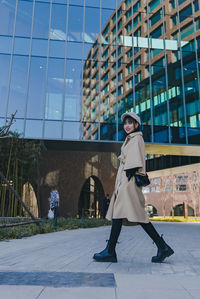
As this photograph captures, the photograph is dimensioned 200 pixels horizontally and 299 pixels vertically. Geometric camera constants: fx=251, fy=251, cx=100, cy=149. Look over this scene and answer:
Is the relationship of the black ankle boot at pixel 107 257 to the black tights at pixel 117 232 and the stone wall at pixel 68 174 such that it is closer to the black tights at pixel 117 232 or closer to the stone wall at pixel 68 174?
the black tights at pixel 117 232

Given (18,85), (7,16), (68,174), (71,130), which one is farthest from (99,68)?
(68,174)

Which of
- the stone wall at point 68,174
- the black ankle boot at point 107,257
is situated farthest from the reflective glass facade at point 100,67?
the black ankle boot at point 107,257

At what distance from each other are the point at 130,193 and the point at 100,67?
43.5 ft

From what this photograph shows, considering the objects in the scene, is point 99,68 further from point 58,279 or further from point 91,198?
point 58,279

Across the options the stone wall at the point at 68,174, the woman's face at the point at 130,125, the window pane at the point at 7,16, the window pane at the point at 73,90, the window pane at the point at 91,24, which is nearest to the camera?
the woman's face at the point at 130,125

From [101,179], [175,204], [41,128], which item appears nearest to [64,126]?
[41,128]

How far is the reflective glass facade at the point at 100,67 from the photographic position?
552 inches

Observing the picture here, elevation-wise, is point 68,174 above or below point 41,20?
below

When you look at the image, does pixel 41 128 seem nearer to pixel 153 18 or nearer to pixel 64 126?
pixel 64 126

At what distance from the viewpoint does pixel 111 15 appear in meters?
15.8

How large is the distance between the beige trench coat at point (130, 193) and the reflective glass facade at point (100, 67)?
10.7m

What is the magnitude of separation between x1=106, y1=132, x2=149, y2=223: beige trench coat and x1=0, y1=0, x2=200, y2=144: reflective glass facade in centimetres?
1068

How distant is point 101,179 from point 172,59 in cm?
966

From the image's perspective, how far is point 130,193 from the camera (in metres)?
3.00
